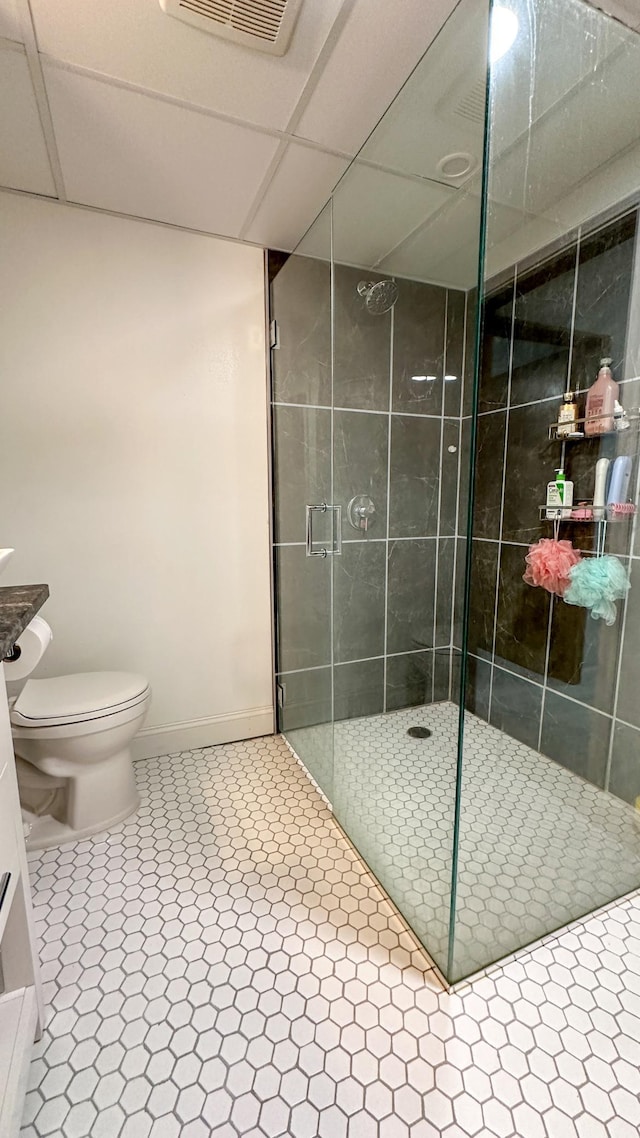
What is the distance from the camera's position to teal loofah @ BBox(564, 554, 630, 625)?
1501mm

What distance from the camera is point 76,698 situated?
1488 mm

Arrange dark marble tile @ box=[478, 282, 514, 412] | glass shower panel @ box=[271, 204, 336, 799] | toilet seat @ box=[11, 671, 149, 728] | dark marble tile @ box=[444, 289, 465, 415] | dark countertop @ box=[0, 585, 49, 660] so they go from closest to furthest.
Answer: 1. dark countertop @ box=[0, 585, 49, 660]
2. toilet seat @ box=[11, 671, 149, 728]
3. dark marble tile @ box=[444, 289, 465, 415]
4. dark marble tile @ box=[478, 282, 514, 412]
5. glass shower panel @ box=[271, 204, 336, 799]

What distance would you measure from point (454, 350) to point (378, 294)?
0.36 m

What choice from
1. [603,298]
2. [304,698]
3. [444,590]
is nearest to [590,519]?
[444,590]

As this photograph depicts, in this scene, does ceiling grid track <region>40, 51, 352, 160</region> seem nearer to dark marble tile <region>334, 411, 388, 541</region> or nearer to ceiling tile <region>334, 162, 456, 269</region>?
ceiling tile <region>334, 162, 456, 269</region>

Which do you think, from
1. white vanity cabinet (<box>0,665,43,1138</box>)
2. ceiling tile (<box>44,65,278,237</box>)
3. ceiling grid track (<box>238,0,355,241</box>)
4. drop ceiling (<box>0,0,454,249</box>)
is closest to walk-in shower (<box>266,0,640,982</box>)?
drop ceiling (<box>0,0,454,249</box>)

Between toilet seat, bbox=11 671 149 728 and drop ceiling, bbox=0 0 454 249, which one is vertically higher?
drop ceiling, bbox=0 0 454 249

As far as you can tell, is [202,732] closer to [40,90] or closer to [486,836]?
[486,836]

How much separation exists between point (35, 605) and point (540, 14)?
1643mm

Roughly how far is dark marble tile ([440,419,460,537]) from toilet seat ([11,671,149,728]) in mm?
1337

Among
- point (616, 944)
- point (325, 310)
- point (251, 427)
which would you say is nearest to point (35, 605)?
point (251, 427)

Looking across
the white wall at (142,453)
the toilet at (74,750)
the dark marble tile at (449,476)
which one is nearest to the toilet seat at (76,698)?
the toilet at (74,750)

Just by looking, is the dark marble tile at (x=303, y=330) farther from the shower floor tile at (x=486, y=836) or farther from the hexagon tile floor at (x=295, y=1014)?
Answer: the hexagon tile floor at (x=295, y=1014)

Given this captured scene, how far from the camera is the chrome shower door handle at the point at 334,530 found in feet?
5.80
